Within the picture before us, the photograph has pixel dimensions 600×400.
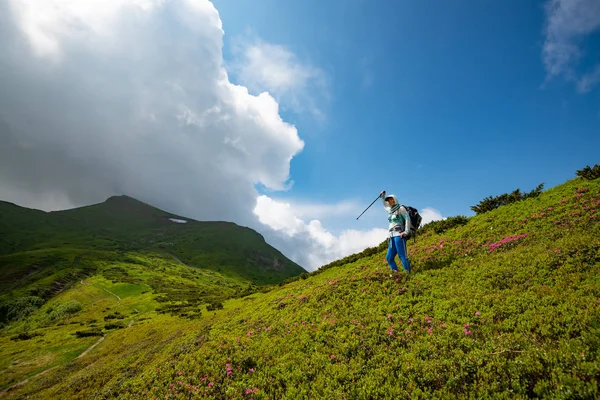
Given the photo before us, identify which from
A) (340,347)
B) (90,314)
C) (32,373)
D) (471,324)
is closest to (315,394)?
(340,347)

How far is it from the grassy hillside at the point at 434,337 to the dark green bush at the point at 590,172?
2.38 m

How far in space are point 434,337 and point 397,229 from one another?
8440 millimetres

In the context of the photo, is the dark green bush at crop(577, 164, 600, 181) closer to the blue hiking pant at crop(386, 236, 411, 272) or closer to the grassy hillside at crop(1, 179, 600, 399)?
the grassy hillside at crop(1, 179, 600, 399)

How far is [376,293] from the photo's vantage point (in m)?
15.8

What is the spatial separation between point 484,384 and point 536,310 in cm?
477

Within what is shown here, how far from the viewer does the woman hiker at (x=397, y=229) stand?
17.0 m

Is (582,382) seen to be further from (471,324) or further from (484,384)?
(471,324)

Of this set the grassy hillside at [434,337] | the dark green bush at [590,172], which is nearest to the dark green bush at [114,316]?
the grassy hillside at [434,337]

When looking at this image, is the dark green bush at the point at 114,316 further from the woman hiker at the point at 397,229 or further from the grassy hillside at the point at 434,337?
the woman hiker at the point at 397,229

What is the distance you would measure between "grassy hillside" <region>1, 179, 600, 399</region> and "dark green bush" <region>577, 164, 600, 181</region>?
238cm

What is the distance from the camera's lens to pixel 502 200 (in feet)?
98.4

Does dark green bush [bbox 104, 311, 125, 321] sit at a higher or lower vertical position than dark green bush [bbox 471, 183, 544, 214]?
lower

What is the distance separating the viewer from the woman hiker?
1698 cm

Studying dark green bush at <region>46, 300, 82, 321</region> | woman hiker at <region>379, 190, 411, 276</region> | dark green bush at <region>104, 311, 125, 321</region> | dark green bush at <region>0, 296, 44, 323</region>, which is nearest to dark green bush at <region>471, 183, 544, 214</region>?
woman hiker at <region>379, 190, 411, 276</region>
